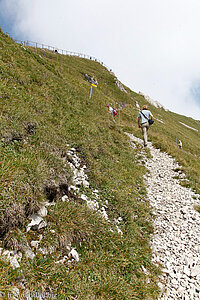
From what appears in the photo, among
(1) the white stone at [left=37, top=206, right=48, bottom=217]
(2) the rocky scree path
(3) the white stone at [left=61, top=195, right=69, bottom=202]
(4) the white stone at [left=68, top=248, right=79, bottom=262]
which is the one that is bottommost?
(2) the rocky scree path

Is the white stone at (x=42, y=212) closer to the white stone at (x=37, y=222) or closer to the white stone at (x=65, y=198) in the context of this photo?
the white stone at (x=37, y=222)

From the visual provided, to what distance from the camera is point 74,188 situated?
5969mm

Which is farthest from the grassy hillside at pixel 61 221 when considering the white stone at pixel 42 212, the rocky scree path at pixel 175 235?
the rocky scree path at pixel 175 235

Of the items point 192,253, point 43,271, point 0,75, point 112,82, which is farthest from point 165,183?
point 112,82

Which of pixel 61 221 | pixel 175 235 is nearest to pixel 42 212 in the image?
pixel 61 221

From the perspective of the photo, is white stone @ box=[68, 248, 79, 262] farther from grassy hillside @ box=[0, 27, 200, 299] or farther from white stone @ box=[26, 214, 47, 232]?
white stone @ box=[26, 214, 47, 232]

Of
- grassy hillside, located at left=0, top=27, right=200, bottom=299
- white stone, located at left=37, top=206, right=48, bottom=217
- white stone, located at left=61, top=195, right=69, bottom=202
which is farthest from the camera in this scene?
white stone, located at left=61, top=195, right=69, bottom=202

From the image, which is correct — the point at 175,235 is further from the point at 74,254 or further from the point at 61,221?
the point at 61,221

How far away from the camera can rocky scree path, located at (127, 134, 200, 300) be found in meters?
4.79

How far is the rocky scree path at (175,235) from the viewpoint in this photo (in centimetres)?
479

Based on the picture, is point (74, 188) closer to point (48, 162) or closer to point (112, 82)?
point (48, 162)

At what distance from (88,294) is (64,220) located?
1667 mm

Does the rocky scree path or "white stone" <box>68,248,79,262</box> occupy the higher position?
"white stone" <box>68,248,79,262</box>

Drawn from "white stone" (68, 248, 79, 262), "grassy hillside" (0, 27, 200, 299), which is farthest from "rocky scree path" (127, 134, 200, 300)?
"white stone" (68, 248, 79, 262)
